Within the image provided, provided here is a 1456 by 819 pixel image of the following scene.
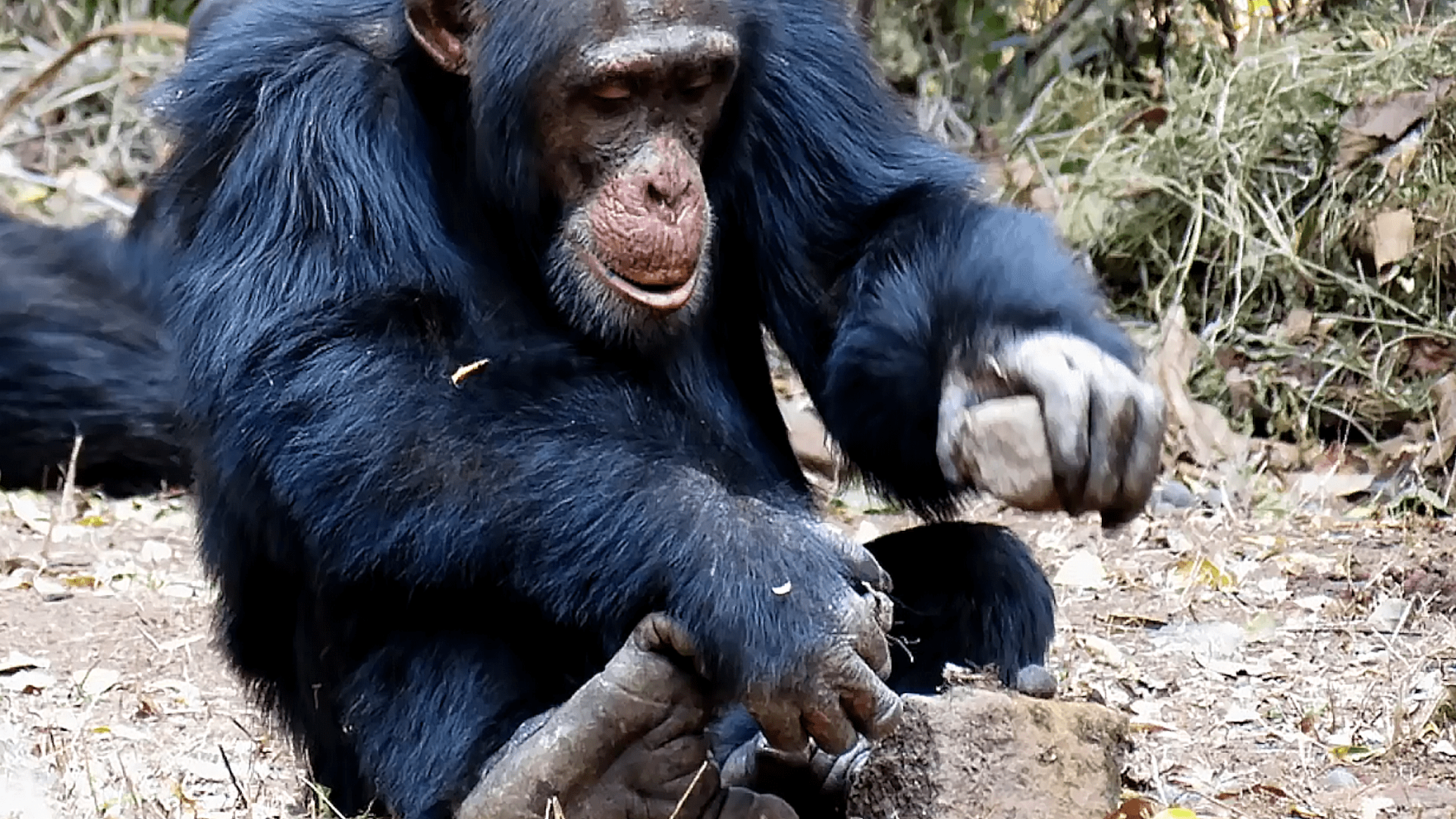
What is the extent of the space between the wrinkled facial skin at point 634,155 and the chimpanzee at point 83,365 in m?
3.77

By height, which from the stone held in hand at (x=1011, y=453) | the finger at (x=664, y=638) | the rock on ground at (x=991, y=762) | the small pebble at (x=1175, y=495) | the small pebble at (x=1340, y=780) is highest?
the stone held in hand at (x=1011, y=453)

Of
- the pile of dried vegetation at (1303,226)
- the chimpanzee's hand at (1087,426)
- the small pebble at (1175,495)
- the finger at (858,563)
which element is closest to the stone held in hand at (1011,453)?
the chimpanzee's hand at (1087,426)

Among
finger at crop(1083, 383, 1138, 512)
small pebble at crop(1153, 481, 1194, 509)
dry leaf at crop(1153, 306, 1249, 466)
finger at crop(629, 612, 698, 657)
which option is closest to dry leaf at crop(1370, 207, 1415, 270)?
dry leaf at crop(1153, 306, 1249, 466)

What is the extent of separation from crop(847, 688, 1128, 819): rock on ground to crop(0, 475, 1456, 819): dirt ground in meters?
0.53

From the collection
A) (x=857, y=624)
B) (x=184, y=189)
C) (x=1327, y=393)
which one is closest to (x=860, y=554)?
(x=857, y=624)

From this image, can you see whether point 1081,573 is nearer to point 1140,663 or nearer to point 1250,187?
point 1140,663

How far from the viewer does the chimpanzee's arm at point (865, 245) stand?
12.0 feet

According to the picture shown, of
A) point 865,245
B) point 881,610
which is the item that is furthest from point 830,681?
point 865,245

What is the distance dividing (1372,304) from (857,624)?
16.1 ft

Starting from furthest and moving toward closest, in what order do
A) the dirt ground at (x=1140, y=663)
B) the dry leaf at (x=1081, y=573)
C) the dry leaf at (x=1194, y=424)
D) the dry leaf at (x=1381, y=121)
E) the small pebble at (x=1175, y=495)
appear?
1. the dry leaf at (x=1381, y=121)
2. the dry leaf at (x=1194, y=424)
3. the small pebble at (x=1175, y=495)
4. the dry leaf at (x=1081, y=573)
5. the dirt ground at (x=1140, y=663)

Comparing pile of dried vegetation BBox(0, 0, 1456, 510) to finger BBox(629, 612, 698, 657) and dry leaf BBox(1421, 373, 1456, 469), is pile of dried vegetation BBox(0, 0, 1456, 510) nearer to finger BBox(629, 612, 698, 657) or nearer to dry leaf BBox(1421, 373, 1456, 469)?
dry leaf BBox(1421, 373, 1456, 469)

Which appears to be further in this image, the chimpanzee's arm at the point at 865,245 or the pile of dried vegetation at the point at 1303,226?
the pile of dried vegetation at the point at 1303,226

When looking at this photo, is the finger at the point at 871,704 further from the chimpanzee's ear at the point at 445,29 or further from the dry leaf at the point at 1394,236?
the dry leaf at the point at 1394,236

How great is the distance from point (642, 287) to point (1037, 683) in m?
0.97
